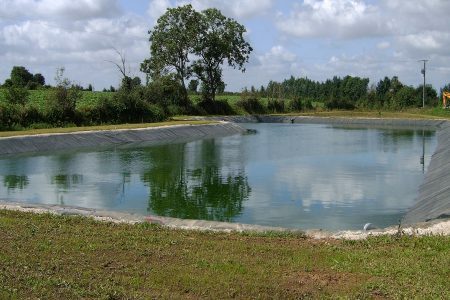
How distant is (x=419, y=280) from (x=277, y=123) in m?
54.6

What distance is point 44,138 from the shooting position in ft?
96.1

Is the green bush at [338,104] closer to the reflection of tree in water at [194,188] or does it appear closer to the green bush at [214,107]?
the green bush at [214,107]

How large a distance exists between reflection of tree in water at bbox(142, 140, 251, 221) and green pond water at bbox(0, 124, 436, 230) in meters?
0.03

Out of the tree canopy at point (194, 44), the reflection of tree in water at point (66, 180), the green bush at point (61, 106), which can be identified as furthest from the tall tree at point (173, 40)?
the reflection of tree in water at point (66, 180)

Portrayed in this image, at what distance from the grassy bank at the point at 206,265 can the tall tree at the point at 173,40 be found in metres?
49.3

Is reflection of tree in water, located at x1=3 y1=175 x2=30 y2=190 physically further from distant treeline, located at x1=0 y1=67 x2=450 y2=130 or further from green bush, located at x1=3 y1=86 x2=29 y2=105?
green bush, located at x1=3 y1=86 x2=29 y2=105

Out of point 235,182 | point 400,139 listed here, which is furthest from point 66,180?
point 400,139

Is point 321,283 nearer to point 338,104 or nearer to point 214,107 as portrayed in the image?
point 214,107

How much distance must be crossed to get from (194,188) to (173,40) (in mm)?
40838

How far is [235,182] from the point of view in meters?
19.4

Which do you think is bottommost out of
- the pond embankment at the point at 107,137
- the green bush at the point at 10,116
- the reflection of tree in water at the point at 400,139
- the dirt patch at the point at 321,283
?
the reflection of tree in water at the point at 400,139

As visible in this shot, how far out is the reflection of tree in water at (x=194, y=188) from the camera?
14.6 metres

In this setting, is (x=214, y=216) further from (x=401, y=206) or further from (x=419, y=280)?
(x=419, y=280)

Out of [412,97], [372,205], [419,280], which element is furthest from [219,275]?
[412,97]
